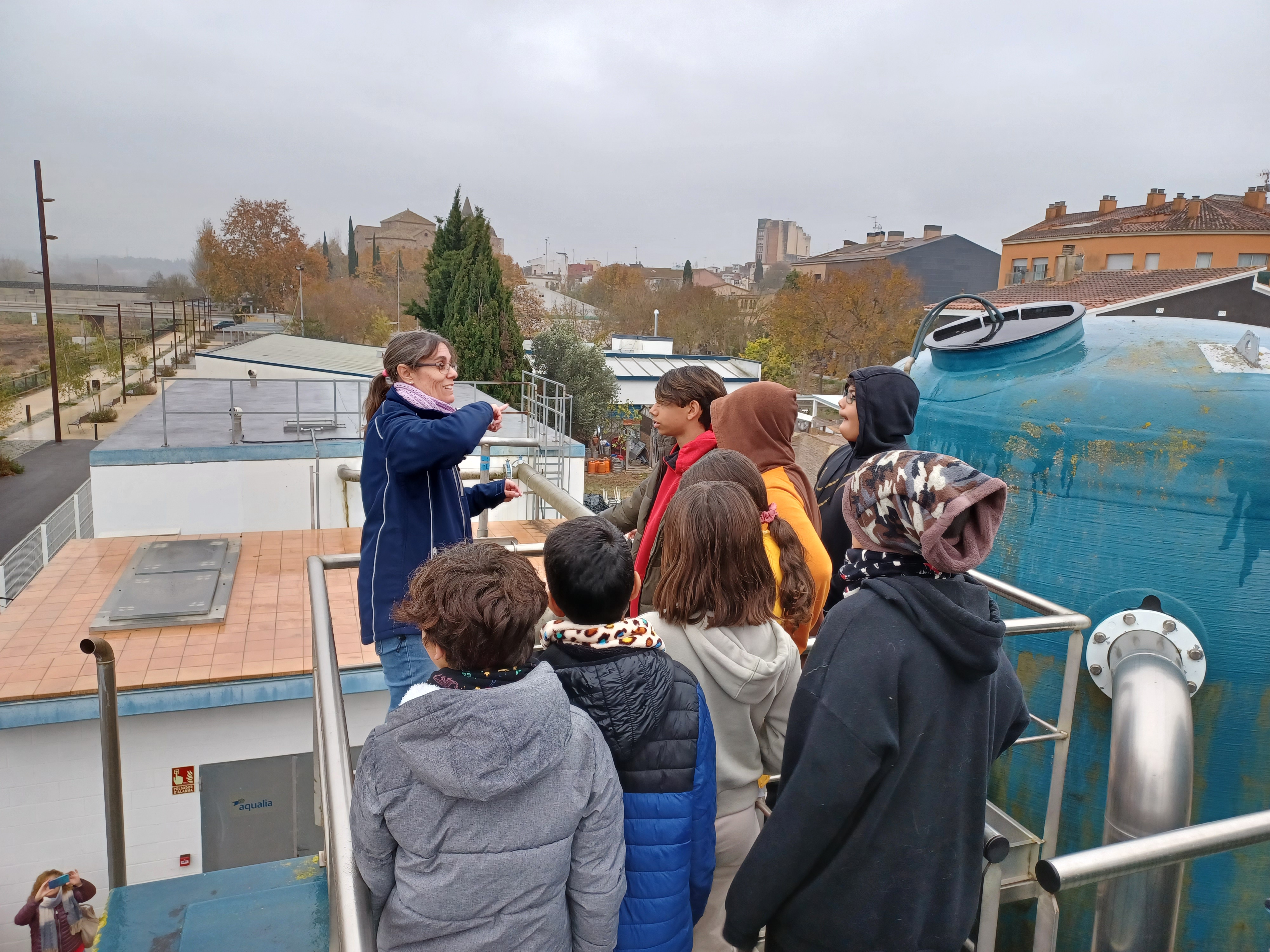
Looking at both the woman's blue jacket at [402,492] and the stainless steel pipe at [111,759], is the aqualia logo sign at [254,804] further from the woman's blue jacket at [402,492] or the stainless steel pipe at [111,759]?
the woman's blue jacket at [402,492]

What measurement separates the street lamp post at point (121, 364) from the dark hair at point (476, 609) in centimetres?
3668

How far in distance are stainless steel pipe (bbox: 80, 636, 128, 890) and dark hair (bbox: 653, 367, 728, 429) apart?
2.47 meters

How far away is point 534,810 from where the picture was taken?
1473 millimetres

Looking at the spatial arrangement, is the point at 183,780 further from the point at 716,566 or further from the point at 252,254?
the point at 252,254

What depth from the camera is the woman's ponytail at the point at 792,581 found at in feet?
8.04

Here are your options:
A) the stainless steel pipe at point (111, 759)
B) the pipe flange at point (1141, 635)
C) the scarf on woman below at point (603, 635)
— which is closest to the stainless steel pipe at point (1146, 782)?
the pipe flange at point (1141, 635)

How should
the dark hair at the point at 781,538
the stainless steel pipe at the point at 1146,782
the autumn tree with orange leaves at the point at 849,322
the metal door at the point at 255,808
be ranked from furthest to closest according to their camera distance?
the autumn tree with orange leaves at the point at 849,322, the metal door at the point at 255,808, the stainless steel pipe at the point at 1146,782, the dark hair at the point at 781,538

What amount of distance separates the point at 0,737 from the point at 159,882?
3.79 meters

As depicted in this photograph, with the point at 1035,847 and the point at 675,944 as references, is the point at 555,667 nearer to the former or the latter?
the point at 675,944

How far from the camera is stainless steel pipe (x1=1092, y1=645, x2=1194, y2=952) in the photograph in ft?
8.61

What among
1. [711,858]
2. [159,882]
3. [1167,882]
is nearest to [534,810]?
[711,858]

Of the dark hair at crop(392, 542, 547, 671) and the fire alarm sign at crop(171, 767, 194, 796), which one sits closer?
the dark hair at crop(392, 542, 547, 671)

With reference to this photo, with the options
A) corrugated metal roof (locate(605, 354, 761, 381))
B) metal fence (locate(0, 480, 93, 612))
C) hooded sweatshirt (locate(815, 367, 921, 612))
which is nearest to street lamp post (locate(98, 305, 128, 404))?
metal fence (locate(0, 480, 93, 612))

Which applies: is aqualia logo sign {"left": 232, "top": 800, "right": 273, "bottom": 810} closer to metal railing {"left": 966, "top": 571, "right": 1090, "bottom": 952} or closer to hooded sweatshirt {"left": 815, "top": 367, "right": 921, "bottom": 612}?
hooded sweatshirt {"left": 815, "top": 367, "right": 921, "bottom": 612}
